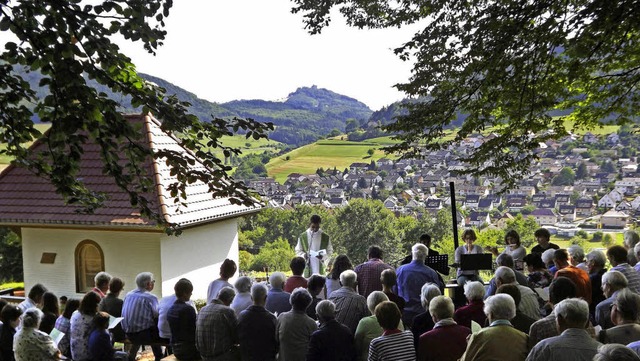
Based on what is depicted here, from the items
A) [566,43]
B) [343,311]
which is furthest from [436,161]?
[343,311]

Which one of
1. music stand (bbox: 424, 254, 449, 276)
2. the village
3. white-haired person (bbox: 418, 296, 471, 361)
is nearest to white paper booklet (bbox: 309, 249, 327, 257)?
music stand (bbox: 424, 254, 449, 276)

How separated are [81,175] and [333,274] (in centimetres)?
879

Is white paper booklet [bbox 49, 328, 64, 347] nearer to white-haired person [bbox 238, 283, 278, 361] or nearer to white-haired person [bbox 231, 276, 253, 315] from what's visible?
white-haired person [bbox 238, 283, 278, 361]

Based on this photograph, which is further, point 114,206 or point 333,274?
point 114,206

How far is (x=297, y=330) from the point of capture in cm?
727

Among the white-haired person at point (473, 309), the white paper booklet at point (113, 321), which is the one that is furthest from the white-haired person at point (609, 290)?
the white paper booklet at point (113, 321)

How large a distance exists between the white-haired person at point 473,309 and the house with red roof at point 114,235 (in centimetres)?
762

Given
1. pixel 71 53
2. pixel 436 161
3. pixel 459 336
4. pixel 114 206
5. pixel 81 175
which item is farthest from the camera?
pixel 436 161

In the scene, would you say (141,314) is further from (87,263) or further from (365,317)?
(87,263)

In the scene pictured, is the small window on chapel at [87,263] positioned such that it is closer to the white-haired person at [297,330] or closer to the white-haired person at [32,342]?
the white-haired person at [32,342]

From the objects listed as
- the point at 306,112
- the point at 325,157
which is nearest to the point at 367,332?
the point at 325,157

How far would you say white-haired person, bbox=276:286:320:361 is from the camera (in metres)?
7.27

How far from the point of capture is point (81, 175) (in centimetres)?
1579

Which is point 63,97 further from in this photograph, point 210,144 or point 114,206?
point 114,206
